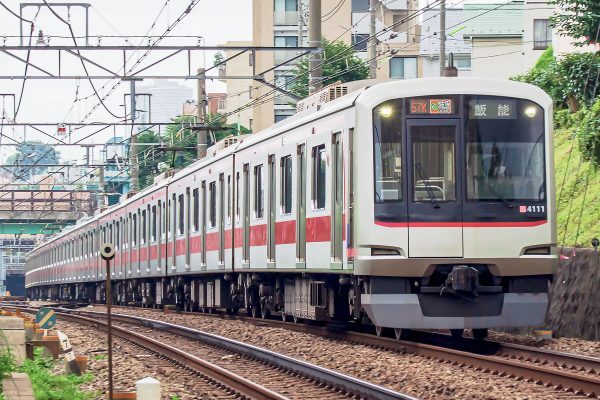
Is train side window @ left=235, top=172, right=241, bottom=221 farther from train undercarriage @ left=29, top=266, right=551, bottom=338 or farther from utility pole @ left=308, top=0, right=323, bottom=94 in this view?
utility pole @ left=308, top=0, right=323, bottom=94

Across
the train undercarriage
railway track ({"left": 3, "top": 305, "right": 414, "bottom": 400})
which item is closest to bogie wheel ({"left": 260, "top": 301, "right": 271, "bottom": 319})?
the train undercarriage

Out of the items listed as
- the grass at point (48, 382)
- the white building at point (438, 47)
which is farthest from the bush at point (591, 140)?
the white building at point (438, 47)

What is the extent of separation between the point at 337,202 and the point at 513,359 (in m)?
3.07

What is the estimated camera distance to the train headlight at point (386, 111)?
14305 millimetres

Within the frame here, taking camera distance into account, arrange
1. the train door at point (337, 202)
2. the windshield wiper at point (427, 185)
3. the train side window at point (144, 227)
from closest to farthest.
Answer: the windshield wiper at point (427, 185) → the train door at point (337, 202) → the train side window at point (144, 227)

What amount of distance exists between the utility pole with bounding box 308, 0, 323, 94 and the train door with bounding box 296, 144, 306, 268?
194 inches

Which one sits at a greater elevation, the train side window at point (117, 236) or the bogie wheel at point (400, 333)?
the train side window at point (117, 236)

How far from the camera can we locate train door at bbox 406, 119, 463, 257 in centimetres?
1412

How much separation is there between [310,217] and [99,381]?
177 inches

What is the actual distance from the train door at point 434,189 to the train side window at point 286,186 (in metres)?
3.96

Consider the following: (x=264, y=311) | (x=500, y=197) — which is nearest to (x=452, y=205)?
(x=500, y=197)

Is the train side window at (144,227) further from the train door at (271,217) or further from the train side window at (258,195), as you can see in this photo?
the train door at (271,217)

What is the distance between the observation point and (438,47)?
7362 centimetres

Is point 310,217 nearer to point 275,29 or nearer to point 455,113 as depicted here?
point 455,113
